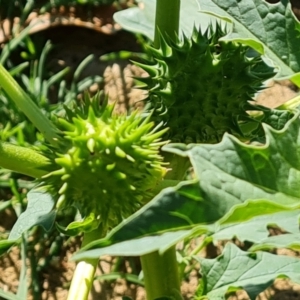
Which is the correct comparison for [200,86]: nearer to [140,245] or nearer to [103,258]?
[140,245]

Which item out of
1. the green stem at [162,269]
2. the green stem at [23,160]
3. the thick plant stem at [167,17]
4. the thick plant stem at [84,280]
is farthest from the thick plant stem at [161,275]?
the thick plant stem at [167,17]

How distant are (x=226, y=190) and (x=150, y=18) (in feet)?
2.36

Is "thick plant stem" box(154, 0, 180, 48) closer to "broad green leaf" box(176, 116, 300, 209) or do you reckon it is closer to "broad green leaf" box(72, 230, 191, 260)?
"broad green leaf" box(176, 116, 300, 209)

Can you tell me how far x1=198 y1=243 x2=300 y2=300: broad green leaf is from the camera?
0.97 m

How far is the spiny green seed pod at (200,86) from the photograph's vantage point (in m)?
0.96

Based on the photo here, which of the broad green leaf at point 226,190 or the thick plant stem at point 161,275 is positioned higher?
the broad green leaf at point 226,190

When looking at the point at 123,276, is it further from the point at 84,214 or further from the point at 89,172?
the point at 89,172

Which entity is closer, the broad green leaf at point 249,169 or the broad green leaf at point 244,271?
the broad green leaf at point 249,169

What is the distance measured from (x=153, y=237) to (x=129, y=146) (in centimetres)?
26

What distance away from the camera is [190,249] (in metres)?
1.73

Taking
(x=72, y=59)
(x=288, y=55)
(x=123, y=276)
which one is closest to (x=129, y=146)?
(x=288, y=55)

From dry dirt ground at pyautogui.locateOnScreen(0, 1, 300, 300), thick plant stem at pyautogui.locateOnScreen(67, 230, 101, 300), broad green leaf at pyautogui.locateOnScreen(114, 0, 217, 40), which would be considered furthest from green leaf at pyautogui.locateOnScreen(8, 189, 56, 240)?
dry dirt ground at pyautogui.locateOnScreen(0, 1, 300, 300)

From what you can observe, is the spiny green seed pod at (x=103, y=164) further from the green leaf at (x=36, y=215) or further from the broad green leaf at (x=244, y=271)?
the broad green leaf at (x=244, y=271)

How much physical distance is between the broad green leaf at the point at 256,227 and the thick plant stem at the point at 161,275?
0.40 meters
